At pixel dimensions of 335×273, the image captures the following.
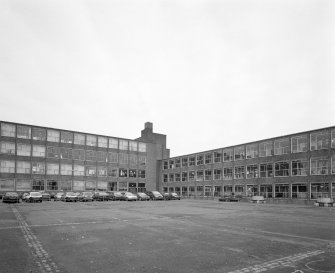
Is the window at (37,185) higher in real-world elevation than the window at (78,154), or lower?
lower

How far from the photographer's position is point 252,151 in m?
55.9

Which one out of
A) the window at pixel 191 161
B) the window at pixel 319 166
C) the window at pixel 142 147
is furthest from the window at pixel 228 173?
the window at pixel 142 147

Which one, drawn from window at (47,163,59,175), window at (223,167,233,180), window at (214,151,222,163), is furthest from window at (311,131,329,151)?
window at (47,163,59,175)

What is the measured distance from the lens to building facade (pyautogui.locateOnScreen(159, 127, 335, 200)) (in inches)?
1687

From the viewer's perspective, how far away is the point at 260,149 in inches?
2132

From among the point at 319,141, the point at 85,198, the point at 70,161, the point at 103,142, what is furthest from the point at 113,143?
the point at 319,141

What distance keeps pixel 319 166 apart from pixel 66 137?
50.0 metres

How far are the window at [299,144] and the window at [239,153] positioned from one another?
1168 cm

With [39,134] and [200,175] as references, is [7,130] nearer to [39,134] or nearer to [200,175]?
[39,134]

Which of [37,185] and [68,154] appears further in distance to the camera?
[68,154]

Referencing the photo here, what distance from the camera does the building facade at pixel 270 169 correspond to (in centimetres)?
4284

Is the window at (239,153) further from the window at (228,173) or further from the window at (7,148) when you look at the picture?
the window at (7,148)

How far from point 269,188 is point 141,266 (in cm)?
4672

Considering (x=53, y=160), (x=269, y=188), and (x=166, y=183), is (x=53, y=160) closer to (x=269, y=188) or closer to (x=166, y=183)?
(x=166, y=183)
